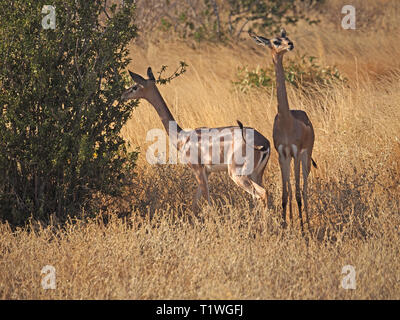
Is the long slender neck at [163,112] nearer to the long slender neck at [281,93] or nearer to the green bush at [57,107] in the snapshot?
the green bush at [57,107]

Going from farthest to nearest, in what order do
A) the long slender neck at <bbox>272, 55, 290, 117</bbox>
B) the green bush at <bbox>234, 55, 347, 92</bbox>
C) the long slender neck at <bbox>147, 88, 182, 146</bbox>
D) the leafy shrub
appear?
1. the leafy shrub
2. the green bush at <bbox>234, 55, 347, 92</bbox>
3. the long slender neck at <bbox>147, 88, 182, 146</bbox>
4. the long slender neck at <bbox>272, 55, 290, 117</bbox>

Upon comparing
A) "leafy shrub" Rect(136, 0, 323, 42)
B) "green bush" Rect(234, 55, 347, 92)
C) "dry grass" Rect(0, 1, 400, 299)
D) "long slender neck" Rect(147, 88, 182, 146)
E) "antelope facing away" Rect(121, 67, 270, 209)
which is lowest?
"dry grass" Rect(0, 1, 400, 299)

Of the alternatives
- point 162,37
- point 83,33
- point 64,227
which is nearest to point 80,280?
point 64,227

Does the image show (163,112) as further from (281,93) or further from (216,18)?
(216,18)

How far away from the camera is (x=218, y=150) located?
20.4ft

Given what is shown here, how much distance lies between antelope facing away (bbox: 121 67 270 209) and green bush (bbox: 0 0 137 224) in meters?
0.44

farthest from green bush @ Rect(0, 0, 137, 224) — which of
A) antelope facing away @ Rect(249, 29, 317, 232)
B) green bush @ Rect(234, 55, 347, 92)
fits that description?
green bush @ Rect(234, 55, 347, 92)

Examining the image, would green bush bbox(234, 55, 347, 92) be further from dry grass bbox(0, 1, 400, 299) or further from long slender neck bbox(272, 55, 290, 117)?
long slender neck bbox(272, 55, 290, 117)

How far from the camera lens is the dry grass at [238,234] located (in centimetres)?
465

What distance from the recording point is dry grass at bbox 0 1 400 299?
4652mm

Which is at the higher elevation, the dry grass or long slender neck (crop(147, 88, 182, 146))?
long slender neck (crop(147, 88, 182, 146))

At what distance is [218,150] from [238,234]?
3.23 ft

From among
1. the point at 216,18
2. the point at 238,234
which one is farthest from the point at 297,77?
the point at 216,18

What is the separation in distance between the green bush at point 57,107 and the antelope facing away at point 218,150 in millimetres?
444
